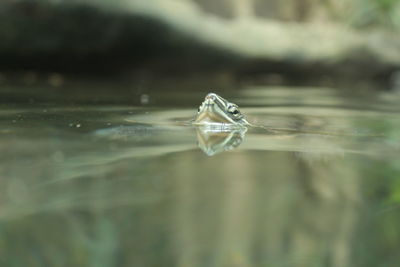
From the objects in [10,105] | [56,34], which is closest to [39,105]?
[10,105]

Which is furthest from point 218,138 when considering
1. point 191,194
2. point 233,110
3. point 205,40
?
point 205,40

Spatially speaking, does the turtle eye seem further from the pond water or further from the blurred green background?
the blurred green background

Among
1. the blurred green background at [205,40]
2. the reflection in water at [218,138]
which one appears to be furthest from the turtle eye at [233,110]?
the blurred green background at [205,40]

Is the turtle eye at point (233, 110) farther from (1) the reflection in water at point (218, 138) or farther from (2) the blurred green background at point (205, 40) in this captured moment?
(2) the blurred green background at point (205, 40)

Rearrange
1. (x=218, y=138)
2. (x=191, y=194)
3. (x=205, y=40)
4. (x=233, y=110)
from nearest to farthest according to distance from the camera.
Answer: (x=191, y=194) → (x=218, y=138) → (x=233, y=110) → (x=205, y=40)

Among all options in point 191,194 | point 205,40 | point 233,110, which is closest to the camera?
point 191,194

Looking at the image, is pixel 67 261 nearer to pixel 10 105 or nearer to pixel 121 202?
pixel 121 202

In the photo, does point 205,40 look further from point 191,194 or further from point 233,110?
point 191,194
